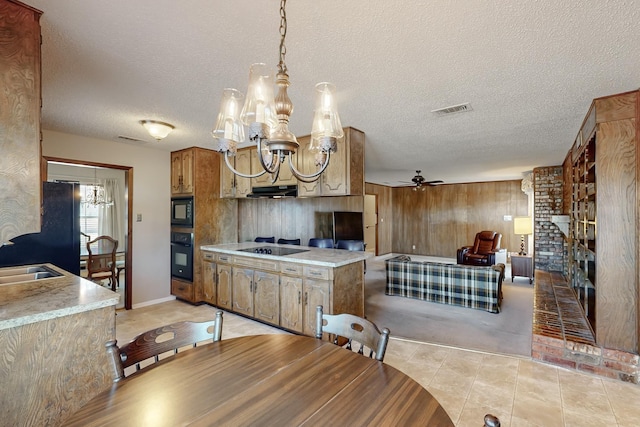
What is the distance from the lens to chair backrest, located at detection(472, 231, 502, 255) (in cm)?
694

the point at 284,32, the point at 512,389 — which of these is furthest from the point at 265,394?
the point at 512,389

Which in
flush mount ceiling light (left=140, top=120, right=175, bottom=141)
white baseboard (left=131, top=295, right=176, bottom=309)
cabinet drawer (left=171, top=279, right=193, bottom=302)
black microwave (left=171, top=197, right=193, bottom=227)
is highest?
flush mount ceiling light (left=140, top=120, right=175, bottom=141)

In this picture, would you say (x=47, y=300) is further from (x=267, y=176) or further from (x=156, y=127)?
(x=267, y=176)

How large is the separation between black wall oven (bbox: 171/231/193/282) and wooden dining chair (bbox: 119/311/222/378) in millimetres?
3229

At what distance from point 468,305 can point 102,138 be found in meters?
5.59

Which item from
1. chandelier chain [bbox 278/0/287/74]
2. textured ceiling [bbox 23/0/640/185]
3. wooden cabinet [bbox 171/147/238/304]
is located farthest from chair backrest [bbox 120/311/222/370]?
wooden cabinet [bbox 171/147/238/304]

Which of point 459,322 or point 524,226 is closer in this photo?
point 459,322

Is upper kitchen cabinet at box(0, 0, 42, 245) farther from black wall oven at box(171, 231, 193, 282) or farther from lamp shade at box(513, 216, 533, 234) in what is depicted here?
lamp shade at box(513, 216, 533, 234)

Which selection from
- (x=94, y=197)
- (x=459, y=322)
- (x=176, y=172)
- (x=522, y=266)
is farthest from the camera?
(x=522, y=266)

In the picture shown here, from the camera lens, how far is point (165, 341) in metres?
1.37

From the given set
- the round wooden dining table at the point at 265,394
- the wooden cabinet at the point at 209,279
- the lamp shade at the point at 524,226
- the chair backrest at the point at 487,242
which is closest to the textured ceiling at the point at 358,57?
the round wooden dining table at the point at 265,394

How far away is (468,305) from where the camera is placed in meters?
4.31

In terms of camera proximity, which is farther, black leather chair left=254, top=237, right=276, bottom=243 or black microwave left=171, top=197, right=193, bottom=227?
black leather chair left=254, top=237, right=276, bottom=243

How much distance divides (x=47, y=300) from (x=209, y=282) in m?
2.70
